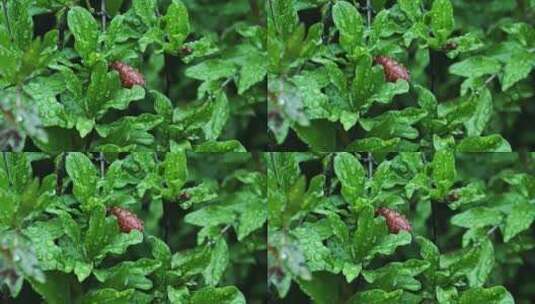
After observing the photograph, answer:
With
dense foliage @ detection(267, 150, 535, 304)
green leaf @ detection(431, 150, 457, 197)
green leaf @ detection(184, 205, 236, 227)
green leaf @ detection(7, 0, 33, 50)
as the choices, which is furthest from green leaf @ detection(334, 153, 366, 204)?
green leaf @ detection(7, 0, 33, 50)

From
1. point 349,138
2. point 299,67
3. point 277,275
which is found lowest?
point 277,275

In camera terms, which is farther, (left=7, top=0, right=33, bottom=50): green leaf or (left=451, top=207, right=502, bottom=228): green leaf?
(left=451, top=207, right=502, bottom=228): green leaf

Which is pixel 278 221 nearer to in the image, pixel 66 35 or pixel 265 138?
pixel 265 138

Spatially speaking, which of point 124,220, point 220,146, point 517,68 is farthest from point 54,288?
point 517,68

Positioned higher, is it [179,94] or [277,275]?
[179,94]

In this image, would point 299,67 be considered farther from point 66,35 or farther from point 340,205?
point 66,35

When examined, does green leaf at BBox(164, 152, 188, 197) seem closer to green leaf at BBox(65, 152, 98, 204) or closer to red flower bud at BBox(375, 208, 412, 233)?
green leaf at BBox(65, 152, 98, 204)

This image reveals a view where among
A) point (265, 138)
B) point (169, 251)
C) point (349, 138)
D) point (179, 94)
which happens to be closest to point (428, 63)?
point (349, 138)
